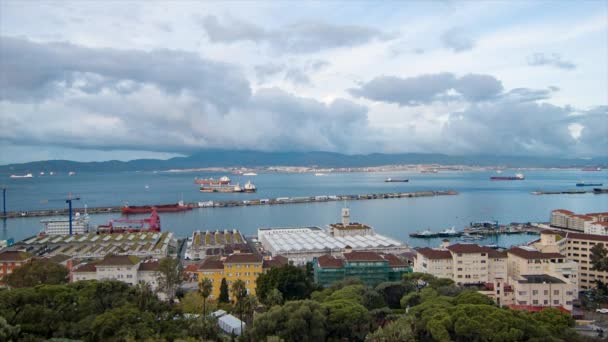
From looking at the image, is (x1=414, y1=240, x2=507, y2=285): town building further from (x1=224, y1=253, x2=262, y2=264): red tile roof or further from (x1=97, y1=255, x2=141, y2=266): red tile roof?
(x1=97, y1=255, x2=141, y2=266): red tile roof

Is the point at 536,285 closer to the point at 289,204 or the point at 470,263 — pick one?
the point at 470,263

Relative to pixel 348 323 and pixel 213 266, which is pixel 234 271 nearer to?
pixel 213 266

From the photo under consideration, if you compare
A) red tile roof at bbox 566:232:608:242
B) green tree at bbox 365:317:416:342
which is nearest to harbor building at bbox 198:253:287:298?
green tree at bbox 365:317:416:342

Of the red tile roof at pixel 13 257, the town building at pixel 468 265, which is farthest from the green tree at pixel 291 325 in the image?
the red tile roof at pixel 13 257

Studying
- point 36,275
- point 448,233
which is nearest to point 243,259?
point 36,275

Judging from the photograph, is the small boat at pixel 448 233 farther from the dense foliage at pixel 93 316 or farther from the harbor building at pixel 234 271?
the dense foliage at pixel 93 316

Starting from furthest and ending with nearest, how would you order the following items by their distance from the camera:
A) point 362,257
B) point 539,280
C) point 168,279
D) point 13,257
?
point 13,257
point 362,257
point 539,280
point 168,279

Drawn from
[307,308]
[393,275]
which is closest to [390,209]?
[393,275]
